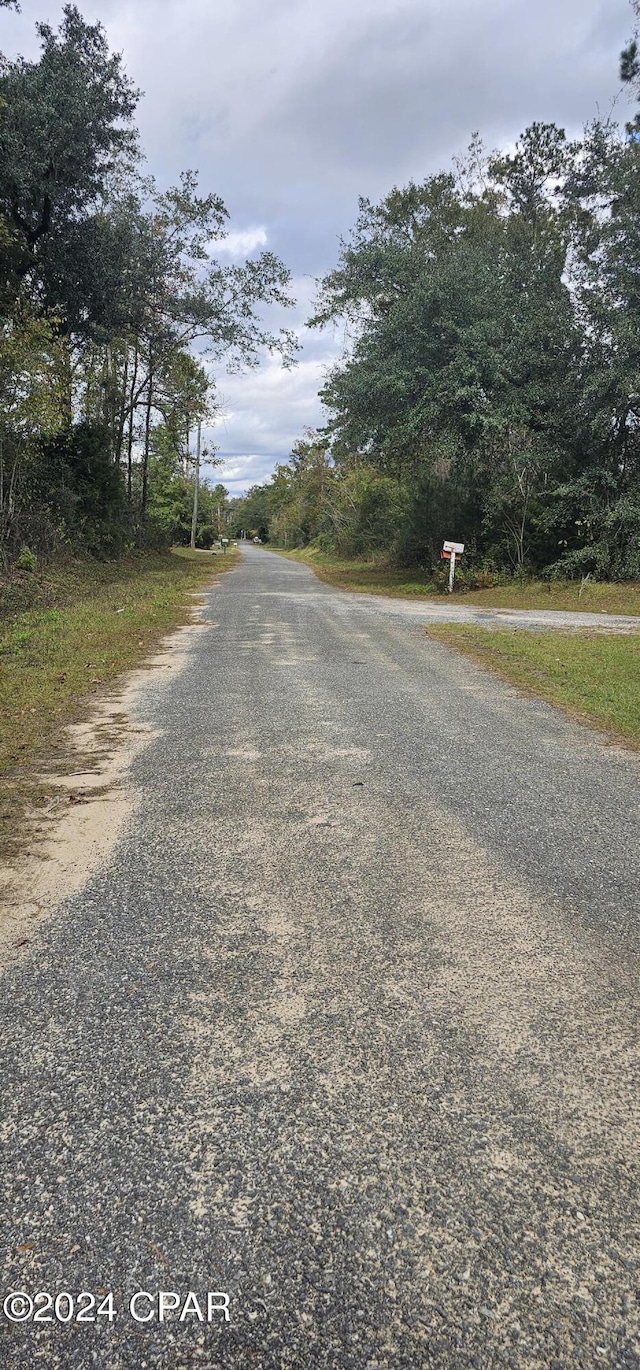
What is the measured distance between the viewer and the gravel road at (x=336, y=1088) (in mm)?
1306

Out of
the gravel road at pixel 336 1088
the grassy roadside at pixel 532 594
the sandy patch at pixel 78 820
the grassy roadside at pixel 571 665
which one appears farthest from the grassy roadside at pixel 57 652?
the grassy roadside at pixel 532 594

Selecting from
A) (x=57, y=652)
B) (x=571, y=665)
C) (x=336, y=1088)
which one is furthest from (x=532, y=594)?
(x=336, y=1088)

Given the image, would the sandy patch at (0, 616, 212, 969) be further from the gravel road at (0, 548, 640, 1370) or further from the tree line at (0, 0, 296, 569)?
the tree line at (0, 0, 296, 569)

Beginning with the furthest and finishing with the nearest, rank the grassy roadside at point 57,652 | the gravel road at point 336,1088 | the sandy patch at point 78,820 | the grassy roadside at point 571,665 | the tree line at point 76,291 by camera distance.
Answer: the tree line at point 76,291, the grassy roadside at point 571,665, the grassy roadside at point 57,652, the sandy patch at point 78,820, the gravel road at point 336,1088

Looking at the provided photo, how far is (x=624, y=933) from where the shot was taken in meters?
2.55

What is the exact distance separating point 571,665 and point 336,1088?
6.79 metres

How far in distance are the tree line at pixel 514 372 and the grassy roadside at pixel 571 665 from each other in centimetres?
696

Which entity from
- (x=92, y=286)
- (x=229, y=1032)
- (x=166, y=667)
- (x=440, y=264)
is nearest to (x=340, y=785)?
(x=229, y=1032)

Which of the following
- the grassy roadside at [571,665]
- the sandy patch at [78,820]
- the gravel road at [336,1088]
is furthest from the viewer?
the grassy roadside at [571,665]

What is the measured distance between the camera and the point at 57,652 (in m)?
7.68

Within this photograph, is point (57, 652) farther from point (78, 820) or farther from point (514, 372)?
point (514, 372)

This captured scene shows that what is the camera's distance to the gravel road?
1.31 meters

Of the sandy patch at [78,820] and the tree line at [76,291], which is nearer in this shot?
the sandy patch at [78,820]

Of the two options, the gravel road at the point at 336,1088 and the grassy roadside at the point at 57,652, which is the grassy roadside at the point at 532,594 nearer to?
the grassy roadside at the point at 57,652
